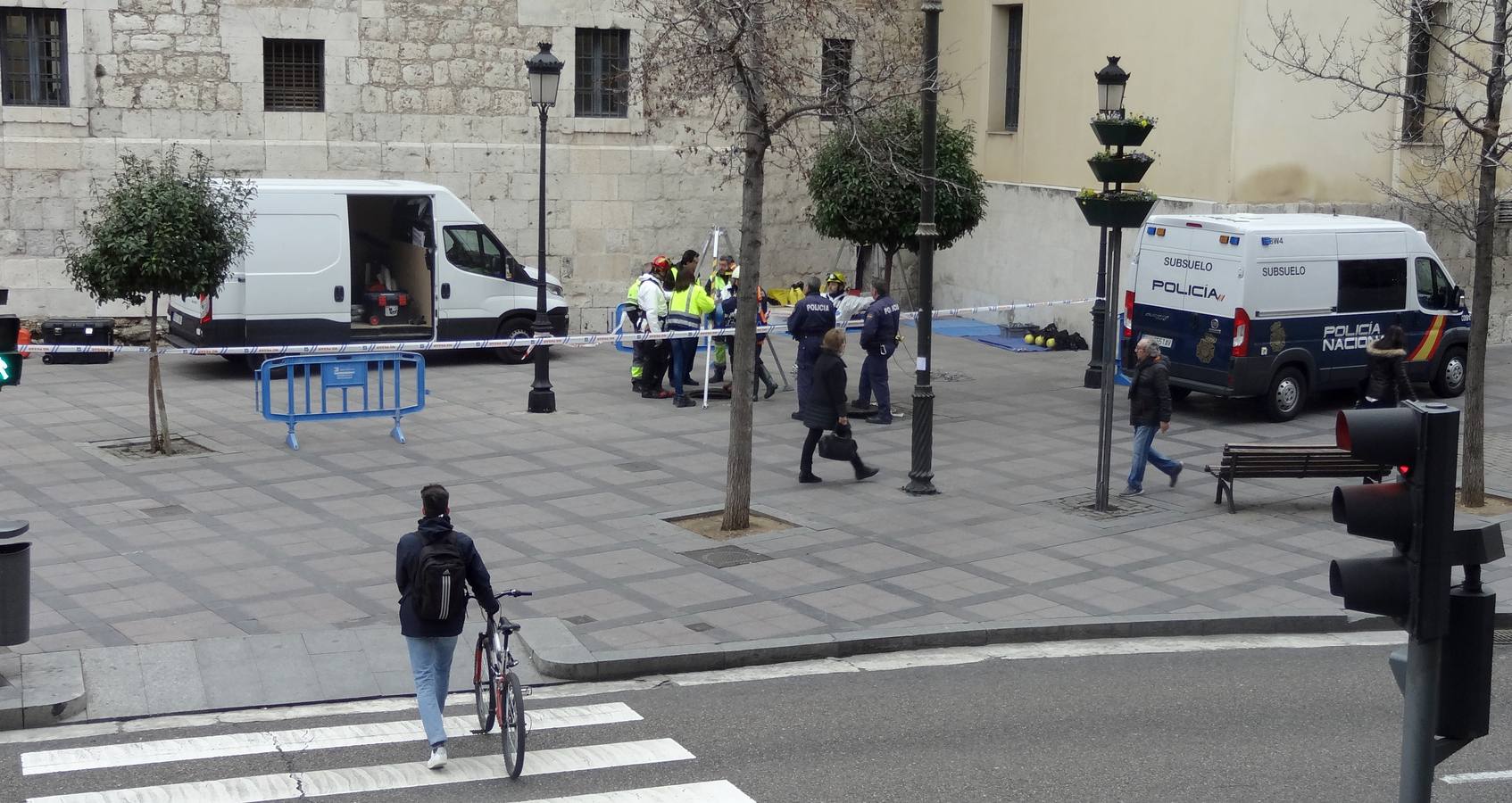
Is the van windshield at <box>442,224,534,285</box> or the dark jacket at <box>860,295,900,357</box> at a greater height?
the van windshield at <box>442,224,534,285</box>

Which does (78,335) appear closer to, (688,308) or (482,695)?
(688,308)

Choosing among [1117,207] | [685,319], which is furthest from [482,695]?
[685,319]

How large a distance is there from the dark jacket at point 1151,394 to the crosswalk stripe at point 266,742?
7.29 meters

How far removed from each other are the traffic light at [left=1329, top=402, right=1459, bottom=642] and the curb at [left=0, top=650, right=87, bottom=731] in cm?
695

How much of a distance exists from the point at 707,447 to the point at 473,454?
7.93 feet

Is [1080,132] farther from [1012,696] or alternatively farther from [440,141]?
[1012,696]

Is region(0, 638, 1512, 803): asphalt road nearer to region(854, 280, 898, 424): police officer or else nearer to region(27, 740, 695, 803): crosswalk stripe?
region(27, 740, 695, 803): crosswalk stripe

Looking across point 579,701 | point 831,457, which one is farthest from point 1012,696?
point 831,457

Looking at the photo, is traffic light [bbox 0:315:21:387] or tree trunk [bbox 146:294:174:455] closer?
traffic light [bbox 0:315:21:387]

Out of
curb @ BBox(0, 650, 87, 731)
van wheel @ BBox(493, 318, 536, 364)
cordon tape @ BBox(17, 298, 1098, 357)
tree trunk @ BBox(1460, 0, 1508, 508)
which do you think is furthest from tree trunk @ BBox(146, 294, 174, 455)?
tree trunk @ BBox(1460, 0, 1508, 508)

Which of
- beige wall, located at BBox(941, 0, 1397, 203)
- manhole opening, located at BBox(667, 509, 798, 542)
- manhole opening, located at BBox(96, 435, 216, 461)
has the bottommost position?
manhole opening, located at BBox(667, 509, 798, 542)

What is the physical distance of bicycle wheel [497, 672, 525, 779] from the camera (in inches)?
309

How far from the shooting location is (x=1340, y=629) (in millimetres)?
11406

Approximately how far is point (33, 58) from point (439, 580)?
1653cm
